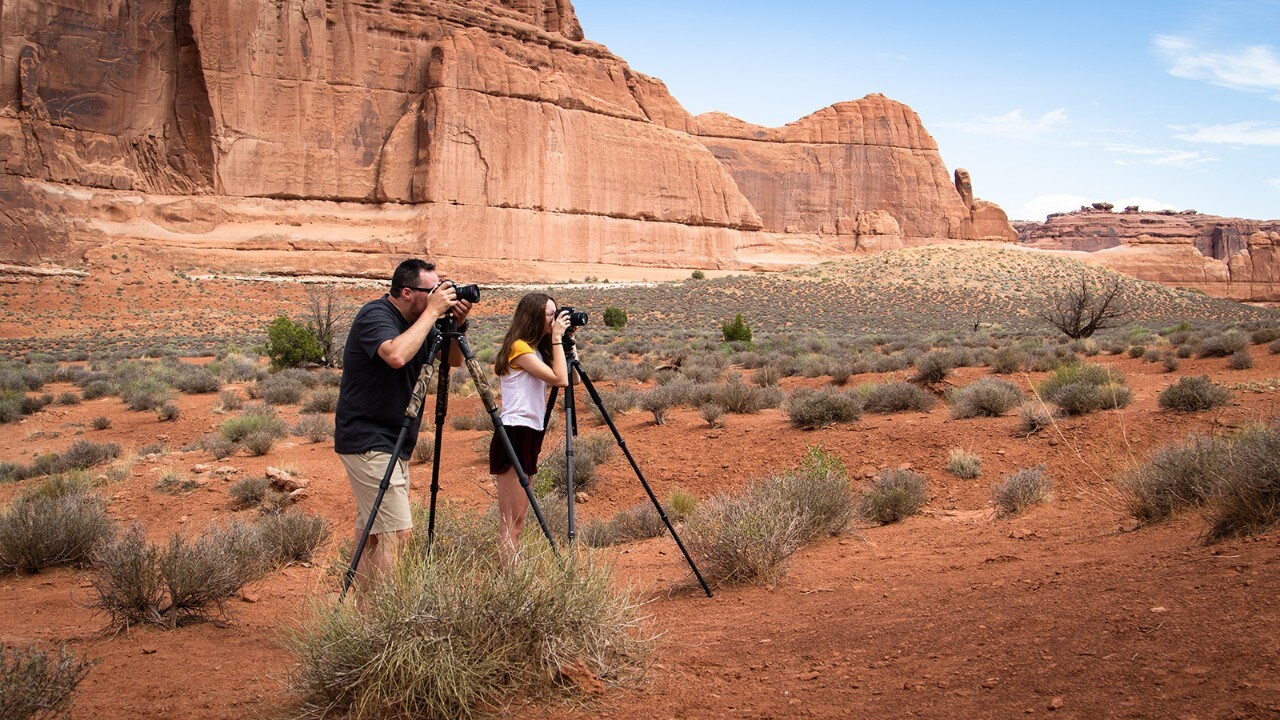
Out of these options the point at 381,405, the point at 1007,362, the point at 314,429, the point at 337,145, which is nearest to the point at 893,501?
the point at 381,405

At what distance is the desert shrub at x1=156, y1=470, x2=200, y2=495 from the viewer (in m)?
9.99

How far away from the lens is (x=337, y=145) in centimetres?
5709

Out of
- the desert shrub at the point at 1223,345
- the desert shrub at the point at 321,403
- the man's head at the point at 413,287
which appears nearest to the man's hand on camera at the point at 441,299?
the man's head at the point at 413,287

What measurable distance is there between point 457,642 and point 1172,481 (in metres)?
4.77

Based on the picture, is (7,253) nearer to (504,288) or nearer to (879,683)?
(504,288)

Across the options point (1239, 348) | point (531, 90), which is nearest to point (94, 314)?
point (531, 90)

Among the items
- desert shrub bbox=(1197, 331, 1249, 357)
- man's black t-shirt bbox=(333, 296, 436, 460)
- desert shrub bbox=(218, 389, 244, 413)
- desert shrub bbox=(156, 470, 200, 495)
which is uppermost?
man's black t-shirt bbox=(333, 296, 436, 460)

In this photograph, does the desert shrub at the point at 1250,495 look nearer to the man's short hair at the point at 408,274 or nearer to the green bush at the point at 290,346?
the man's short hair at the point at 408,274

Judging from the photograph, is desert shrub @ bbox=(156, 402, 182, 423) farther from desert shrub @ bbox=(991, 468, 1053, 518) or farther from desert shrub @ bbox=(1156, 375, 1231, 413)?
desert shrub @ bbox=(1156, 375, 1231, 413)

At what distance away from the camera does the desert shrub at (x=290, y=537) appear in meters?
7.00

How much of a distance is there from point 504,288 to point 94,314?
71.2ft

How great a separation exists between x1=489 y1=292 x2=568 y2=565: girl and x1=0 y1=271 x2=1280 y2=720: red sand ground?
99 centimetres

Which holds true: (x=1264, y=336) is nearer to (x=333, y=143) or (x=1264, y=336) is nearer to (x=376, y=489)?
(x=376, y=489)

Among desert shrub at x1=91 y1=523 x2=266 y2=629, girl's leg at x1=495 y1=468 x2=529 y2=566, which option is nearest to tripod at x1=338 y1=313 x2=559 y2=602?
girl's leg at x1=495 y1=468 x2=529 y2=566
